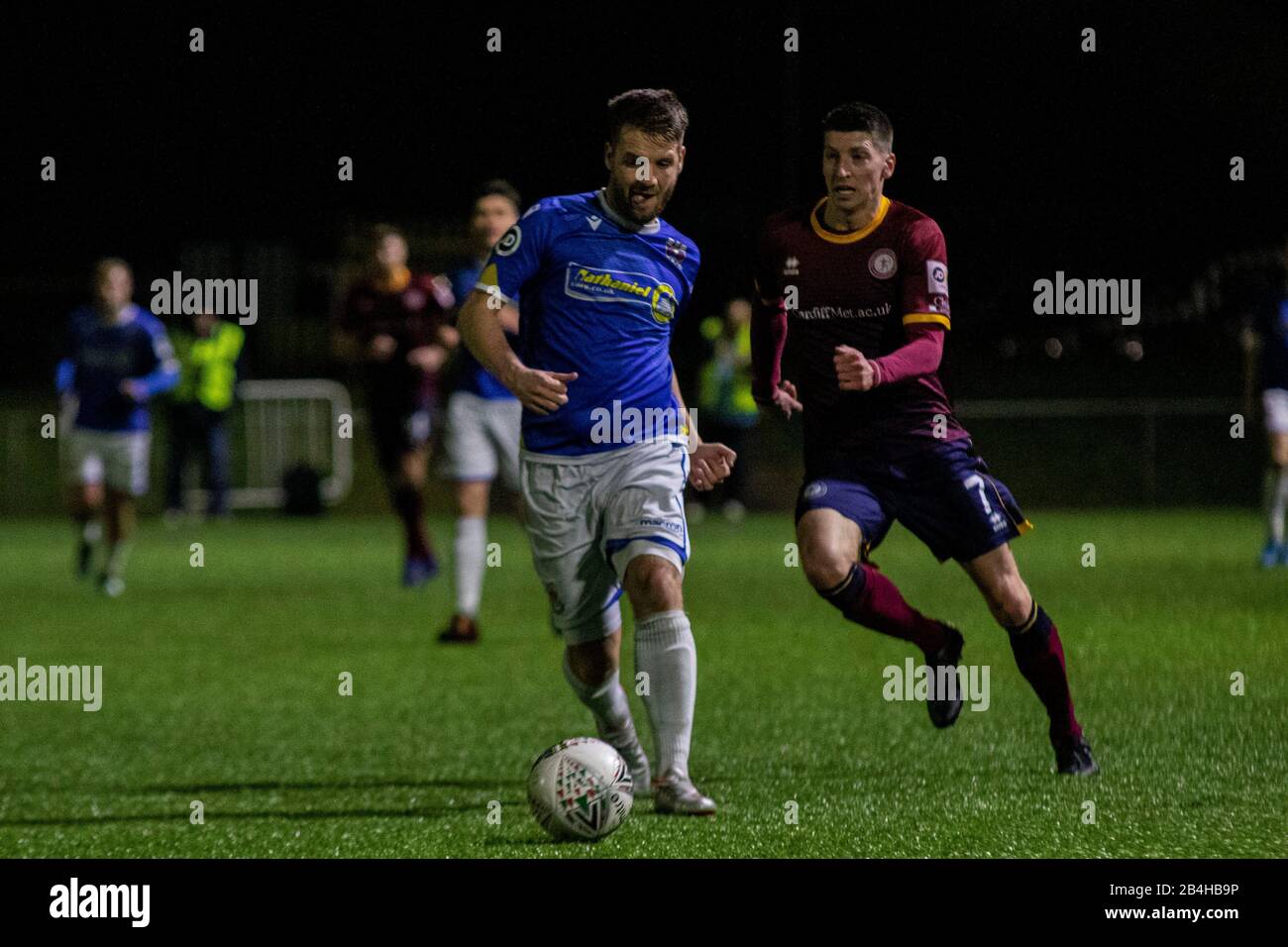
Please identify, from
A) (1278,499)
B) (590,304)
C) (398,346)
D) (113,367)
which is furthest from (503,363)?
(1278,499)

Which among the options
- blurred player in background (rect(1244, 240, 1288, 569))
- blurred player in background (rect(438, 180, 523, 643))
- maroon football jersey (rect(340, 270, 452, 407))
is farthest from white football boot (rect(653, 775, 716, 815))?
blurred player in background (rect(1244, 240, 1288, 569))

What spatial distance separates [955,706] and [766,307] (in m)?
1.41

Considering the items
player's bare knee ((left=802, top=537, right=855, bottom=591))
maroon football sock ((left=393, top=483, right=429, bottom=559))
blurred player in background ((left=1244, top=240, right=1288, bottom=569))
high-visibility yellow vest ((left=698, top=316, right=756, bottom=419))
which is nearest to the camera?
player's bare knee ((left=802, top=537, right=855, bottom=591))

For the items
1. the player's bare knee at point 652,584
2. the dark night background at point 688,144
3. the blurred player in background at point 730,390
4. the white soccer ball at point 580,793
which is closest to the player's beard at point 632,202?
the player's bare knee at point 652,584

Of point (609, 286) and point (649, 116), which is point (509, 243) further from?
point (649, 116)

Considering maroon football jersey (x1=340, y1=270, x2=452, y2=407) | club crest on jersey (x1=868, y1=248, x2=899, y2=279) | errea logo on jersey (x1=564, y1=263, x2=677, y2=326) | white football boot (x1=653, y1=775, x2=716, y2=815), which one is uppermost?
maroon football jersey (x1=340, y1=270, x2=452, y2=407)

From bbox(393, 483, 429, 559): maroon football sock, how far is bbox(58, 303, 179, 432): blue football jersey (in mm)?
2080

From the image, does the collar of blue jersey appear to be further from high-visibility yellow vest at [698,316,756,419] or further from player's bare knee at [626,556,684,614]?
high-visibility yellow vest at [698,316,756,419]

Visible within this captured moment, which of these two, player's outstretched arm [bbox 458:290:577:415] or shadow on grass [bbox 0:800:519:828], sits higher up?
player's outstretched arm [bbox 458:290:577:415]

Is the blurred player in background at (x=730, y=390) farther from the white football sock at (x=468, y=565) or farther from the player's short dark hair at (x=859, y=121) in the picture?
the player's short dark hair at (x=859, y=121)

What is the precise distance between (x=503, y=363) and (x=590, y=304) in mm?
371

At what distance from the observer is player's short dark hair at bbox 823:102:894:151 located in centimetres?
562

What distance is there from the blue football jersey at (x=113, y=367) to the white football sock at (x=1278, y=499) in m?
7.81

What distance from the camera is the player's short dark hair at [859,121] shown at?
18.5 feet
